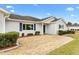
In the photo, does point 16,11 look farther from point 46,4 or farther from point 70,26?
point 70,26

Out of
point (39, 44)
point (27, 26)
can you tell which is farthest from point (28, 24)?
point (39, 44)

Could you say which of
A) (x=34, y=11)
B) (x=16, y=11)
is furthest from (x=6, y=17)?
(x=34, y=11)

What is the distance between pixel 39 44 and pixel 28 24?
47 centimetres

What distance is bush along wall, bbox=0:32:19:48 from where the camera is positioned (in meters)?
4.93

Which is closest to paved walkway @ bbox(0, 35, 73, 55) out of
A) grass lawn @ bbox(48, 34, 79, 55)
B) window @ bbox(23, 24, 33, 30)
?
grass lawn @ bbox(48, 34, 79, 55)

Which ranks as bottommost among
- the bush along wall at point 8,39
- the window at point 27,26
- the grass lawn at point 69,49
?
the grass lawn at point 69,49

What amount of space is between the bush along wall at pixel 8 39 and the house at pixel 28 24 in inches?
3.6

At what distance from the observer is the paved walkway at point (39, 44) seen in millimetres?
4918

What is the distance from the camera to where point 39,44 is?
16.7 feet

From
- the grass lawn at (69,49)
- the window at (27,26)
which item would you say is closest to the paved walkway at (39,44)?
the grass lawn at (69,49)

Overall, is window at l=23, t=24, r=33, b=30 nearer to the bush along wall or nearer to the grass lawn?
the bush along wall

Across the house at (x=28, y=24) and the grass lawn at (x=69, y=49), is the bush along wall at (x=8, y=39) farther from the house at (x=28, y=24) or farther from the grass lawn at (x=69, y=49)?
the grass lawn at (x=69, y=49)
